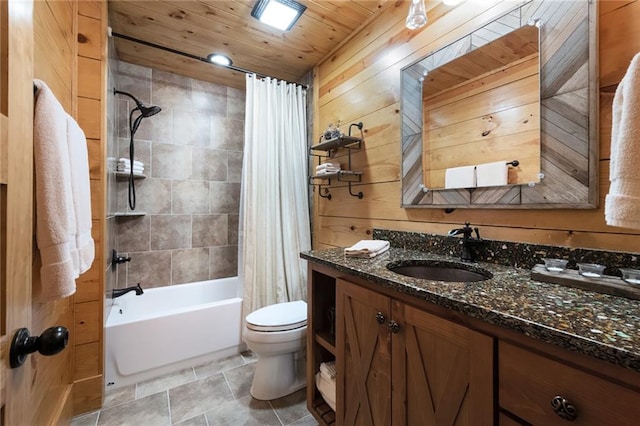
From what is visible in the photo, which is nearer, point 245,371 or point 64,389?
point 64,389

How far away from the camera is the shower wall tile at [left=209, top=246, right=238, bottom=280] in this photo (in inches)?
109

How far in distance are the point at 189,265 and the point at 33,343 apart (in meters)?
2.28

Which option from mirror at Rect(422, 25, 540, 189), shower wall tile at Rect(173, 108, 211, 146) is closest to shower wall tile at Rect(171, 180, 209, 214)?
shower wall tile at Rect(173, 108, 211, 146)

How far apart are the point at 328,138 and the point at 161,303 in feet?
6.85

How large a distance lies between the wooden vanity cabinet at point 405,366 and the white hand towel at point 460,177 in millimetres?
724

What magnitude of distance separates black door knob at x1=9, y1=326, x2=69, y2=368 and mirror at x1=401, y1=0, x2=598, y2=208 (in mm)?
1455

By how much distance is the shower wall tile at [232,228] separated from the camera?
2844mm

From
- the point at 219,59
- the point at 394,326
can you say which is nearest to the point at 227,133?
the point at 219,59

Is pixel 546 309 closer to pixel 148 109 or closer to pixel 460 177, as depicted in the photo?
pixel 460 177

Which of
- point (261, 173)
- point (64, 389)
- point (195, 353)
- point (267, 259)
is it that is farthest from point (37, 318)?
point (261, 173)

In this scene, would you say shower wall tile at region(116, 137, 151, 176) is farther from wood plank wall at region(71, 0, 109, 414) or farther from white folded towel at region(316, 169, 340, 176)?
white folded towel at region(316, 169, 340, 176)

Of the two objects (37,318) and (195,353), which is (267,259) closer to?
(195,353)

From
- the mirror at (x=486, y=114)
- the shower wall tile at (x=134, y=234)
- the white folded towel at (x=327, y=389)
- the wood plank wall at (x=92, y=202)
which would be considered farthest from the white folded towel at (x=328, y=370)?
the shower wall tile at (x=134, y=234)

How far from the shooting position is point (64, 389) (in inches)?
56.7
